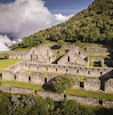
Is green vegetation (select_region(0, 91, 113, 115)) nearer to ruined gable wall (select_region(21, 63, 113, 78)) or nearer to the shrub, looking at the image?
the shrub

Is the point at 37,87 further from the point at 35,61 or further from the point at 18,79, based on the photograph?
the point at 35,61

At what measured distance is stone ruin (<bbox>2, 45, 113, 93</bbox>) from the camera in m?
34.5

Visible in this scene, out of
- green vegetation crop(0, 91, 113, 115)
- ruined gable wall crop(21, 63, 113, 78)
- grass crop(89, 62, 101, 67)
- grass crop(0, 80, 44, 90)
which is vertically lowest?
green vegetation crop(0, 91, 113, 115)

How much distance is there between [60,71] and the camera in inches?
1713

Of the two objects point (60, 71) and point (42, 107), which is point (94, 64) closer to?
point (60, 71)

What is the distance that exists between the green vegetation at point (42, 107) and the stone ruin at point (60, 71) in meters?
4.76

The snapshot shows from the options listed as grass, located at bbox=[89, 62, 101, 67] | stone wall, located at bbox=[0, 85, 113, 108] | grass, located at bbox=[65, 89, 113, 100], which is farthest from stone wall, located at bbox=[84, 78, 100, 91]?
grass, located at bbox=[89, 62, 101, 67]

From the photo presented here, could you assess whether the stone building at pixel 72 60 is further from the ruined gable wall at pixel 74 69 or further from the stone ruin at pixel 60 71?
the ruined gable wall at pixel 74 69

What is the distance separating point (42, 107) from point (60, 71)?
1411 centimetres

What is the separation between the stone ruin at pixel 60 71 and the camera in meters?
34.5

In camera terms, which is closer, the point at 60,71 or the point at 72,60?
the point at 60,71

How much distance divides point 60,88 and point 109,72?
12.3 m

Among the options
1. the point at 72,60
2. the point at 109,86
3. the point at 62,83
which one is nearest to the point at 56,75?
the point at 62,83

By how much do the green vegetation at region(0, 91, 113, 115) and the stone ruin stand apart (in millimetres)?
4758
